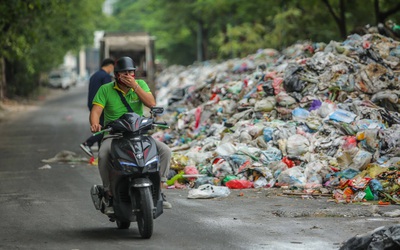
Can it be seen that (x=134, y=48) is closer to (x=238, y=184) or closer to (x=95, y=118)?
(x=238, y=184)

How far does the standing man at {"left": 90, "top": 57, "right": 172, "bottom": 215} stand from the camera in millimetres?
8664

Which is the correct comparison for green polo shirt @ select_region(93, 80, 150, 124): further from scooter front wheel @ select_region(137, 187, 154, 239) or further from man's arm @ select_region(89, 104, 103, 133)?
scooter front wheel @ select_region(137, 187, 154, 239)

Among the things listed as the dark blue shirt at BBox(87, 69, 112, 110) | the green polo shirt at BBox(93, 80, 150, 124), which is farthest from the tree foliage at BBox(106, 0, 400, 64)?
the green polo shirt at BBox(93, 80, 150, 124)

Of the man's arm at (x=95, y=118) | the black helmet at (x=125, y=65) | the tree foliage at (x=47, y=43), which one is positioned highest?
the black helmet at (x=125, y=65)

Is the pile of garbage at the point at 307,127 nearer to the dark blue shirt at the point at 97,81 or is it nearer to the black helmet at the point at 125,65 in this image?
the dark blue shirt at the point at 97,81

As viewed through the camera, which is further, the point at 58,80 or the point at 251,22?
the point at 58,80

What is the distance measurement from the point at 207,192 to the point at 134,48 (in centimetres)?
2463

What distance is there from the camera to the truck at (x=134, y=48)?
35.7 meters

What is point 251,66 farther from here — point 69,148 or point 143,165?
point 143,165

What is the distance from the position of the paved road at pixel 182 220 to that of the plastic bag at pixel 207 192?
15 cm

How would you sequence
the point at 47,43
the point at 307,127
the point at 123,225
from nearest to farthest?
the point at 123,225, the point at 307,127, the point at 47,43

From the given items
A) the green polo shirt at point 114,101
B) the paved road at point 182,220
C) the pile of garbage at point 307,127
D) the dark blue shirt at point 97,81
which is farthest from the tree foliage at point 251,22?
the green polo shirt at point 114,101

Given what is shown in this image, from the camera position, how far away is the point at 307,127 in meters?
15.5

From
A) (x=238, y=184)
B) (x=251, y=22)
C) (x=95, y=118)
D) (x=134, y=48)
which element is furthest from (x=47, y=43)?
(x=95, y=118)
